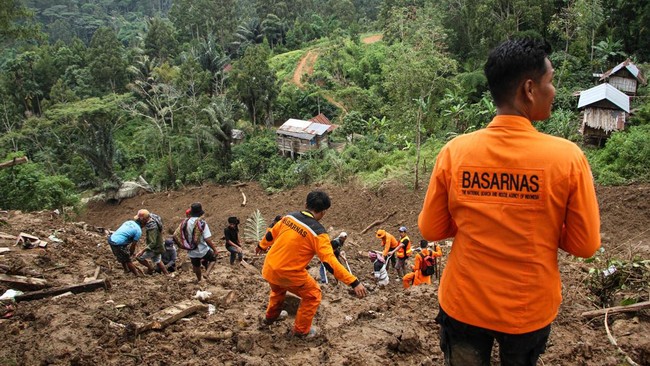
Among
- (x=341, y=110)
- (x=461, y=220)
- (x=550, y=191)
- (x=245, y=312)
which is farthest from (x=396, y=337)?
(x=341, y=110)

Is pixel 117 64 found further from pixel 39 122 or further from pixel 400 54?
pixel 400 54

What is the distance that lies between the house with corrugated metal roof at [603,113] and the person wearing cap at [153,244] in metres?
13.2

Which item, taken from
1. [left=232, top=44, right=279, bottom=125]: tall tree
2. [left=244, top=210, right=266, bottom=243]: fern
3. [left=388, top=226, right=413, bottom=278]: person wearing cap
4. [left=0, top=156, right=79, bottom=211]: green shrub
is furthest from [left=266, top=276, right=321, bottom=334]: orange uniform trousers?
[left=232, top=44, right=279, bottom=125]: tall tree

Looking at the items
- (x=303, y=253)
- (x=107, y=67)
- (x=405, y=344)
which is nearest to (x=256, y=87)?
(x=107, y=67)

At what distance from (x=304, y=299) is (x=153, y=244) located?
4.16m

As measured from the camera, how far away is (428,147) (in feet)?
61.0

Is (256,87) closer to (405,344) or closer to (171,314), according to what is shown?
(171,314)

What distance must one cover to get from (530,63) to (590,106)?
15.0m

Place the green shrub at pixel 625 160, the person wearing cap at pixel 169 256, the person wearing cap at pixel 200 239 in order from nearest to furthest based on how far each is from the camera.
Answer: the person wearing cap at pixel 200 239 < the person wearing cap at pixel 169 256 < the green shrub at pixel 625 160

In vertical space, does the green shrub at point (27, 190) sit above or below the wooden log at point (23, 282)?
below

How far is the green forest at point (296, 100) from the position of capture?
15.6 m

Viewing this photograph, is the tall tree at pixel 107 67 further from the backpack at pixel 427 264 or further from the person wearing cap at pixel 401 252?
the backpack at pixel 427 264

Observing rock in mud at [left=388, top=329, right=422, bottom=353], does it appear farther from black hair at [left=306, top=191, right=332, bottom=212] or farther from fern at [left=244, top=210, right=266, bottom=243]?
fern at [left=244, top=210, right=266, bottom=243]

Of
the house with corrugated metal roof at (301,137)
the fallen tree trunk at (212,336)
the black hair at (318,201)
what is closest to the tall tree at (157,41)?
the house with corrugated metal roof at (301,137)
